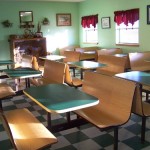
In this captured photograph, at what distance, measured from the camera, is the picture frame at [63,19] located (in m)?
8.03

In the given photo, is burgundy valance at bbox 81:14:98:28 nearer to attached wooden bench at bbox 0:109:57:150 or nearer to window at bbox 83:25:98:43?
window at bbox 83:25:98:43

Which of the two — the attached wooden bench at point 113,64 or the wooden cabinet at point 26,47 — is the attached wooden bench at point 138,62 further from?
the wooden cabinet at point 26,47

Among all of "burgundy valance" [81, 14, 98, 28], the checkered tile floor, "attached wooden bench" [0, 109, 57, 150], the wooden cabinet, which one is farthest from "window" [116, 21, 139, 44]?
"attached wooden bench" [0, 109, 57, 150]

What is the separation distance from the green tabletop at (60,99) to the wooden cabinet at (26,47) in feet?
16.6

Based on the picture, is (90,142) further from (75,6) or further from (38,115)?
(75,6)

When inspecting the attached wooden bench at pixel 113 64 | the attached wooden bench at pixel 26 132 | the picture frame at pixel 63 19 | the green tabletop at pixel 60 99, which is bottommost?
the attached wooden bench at pixel 26 132

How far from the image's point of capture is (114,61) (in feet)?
12.8

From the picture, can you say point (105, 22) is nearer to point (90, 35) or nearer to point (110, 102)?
point (90, 35)

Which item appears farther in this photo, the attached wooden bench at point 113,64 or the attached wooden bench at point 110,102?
the attached wooden bench at point 113,64

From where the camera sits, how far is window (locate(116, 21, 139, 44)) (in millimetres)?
6145

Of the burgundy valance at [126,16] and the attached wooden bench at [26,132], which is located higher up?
the burgundy valance at [126,16]

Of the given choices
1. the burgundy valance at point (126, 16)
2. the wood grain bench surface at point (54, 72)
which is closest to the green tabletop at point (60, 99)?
the wood grain bench surface at point (54, 72)

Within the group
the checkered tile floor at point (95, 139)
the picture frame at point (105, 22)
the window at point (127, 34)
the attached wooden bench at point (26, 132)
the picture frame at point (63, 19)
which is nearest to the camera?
the attached wooden bench at point (26, 132)

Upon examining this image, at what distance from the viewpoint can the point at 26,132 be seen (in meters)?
1.97
